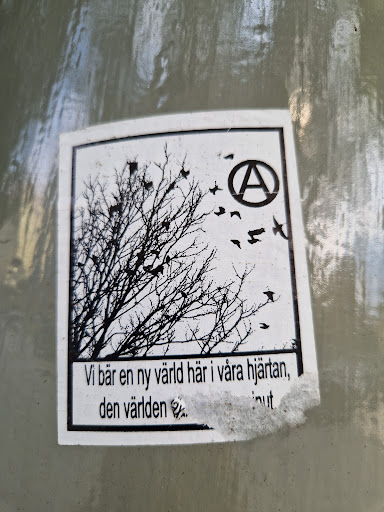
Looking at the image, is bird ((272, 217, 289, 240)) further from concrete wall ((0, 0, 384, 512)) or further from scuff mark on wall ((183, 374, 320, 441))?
scuff mark on wall ((183, 374, 320, 441))

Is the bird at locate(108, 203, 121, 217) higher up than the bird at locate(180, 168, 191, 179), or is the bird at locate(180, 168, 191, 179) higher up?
the bird at locate(180, 168, 191, 179)

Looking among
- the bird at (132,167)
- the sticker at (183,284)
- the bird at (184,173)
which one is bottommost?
the sticker at (183,284)

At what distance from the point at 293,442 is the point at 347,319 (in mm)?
217

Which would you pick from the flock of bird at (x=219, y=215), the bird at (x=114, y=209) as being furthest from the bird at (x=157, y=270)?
the bird at (x=114, y=209)

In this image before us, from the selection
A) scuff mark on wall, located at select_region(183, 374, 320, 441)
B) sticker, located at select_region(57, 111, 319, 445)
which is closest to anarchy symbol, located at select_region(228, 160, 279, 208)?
sticker, located at select_region(57, 111, 319, 445)

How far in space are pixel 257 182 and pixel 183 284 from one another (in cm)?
22

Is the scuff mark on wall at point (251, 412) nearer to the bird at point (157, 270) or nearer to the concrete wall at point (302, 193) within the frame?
the concrete wall at point (302, 193)

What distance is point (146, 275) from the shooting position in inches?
36.1

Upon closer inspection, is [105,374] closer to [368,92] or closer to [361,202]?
[361,202]

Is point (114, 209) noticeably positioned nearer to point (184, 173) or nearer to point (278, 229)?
point (184, 173)

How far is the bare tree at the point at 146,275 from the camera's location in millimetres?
884

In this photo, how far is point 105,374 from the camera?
89 cm

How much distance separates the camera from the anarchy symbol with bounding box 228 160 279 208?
3.02 feet

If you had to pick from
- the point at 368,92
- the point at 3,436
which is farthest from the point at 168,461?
the point at 368,92
